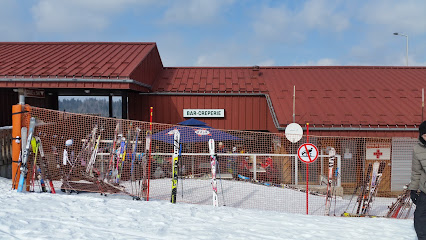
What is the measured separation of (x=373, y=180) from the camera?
6.96 meters

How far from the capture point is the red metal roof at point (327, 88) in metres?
11.8

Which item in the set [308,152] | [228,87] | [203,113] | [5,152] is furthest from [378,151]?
[5,152]

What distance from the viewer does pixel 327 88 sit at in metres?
14.2

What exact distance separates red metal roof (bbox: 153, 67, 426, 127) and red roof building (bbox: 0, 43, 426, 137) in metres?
0.04

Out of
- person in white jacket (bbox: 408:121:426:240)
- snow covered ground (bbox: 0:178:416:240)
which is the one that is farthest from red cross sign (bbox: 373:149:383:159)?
person in white jacket (bbox: 408:121:426:240)

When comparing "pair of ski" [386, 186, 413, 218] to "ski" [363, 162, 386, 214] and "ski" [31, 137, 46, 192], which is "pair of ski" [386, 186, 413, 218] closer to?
"ski" [363, 162, 386, 214]

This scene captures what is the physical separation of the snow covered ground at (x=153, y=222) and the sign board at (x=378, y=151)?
7135mm

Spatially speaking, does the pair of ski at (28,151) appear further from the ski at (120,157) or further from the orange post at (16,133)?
the ski at (120,157)

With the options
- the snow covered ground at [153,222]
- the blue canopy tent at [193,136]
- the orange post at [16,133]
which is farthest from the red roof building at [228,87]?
the snow covered ground at [153,222]

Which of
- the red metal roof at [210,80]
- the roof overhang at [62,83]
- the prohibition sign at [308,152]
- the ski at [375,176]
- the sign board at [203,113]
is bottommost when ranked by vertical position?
the ski at [375,176]

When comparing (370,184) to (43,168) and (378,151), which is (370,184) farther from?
(43,168)

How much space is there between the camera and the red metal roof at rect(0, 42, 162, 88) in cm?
1111

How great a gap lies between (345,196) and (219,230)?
7.77 meters

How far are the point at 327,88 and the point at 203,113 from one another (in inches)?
229
